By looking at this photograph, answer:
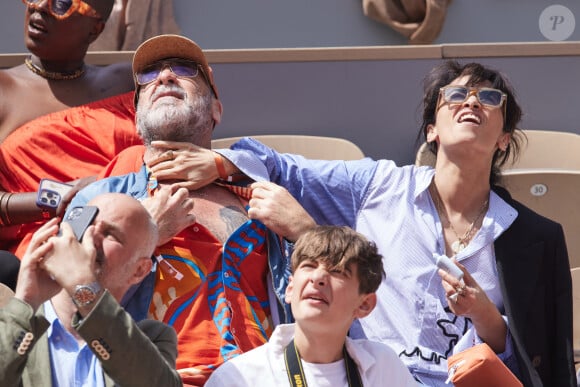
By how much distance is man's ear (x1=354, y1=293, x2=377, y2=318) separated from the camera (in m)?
2.93

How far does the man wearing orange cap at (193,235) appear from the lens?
3.27 metres

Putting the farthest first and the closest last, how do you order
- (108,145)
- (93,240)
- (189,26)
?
(189,26), (108,145), (93,240)

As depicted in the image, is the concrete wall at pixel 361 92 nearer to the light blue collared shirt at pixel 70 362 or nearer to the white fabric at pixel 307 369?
the white fabric at pixel 307 369

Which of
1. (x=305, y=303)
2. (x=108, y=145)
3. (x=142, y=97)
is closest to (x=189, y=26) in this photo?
(x=108, y=145)

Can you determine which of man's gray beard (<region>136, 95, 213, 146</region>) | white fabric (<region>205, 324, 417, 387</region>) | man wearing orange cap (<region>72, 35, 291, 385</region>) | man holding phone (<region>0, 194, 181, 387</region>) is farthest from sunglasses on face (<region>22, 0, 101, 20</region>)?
white fabric (<region>205, 324, 417, 387</region>)

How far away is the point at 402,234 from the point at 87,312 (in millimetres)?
1383

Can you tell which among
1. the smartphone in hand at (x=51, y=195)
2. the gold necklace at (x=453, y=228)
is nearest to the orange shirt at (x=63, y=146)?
the smartphone in hand at (x=51, y=195)

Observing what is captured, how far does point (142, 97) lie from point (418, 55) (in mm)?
1743

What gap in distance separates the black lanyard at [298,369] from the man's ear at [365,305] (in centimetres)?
11

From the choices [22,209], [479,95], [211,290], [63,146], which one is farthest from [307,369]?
[63,146]

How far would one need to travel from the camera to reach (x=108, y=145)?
4352mm

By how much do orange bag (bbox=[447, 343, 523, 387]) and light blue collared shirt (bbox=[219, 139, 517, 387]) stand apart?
0.92 feet

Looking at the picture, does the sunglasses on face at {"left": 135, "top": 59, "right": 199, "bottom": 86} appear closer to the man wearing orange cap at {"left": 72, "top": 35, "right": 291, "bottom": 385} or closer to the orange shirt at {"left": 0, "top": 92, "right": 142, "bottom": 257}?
the man wearing orange cap at {"left": 72, "top": 35, "right": 291, "bottom": 385}

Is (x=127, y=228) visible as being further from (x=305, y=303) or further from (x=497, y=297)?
(x=497, y=297)
